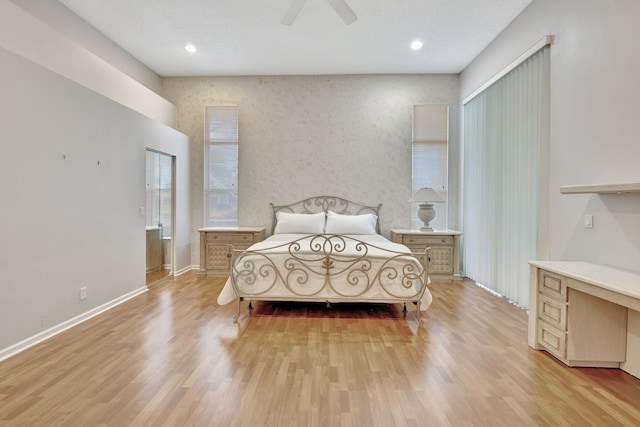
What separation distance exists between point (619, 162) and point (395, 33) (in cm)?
282

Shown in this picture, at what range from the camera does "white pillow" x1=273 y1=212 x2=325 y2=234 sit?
5.04 meters

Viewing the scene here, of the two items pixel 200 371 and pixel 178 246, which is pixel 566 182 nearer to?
pixel 200 371

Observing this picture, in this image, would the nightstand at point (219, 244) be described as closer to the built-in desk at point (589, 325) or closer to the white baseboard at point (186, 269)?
the white baseboard at point (186, 269)

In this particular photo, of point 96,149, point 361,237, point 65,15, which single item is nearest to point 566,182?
point 361,237

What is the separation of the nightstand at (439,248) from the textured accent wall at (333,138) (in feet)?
1.69

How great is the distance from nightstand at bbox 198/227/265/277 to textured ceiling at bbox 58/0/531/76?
253 cm

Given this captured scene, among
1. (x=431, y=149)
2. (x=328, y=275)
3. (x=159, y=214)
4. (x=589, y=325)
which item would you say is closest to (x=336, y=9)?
(x=328, y=275)

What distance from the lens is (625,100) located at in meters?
2.37

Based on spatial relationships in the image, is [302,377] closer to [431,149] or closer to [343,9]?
[343,9]

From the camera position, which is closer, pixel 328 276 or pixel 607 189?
pixel 607 189

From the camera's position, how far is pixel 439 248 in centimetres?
498

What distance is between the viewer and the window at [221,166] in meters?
5.62

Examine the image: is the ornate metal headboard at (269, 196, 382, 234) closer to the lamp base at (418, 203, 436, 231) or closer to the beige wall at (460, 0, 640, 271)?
the lamp base at (418, 203, 436, 231)

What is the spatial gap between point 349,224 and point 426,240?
1154 millimetres
